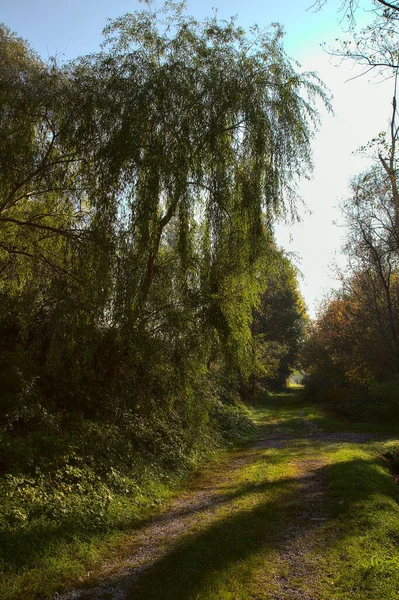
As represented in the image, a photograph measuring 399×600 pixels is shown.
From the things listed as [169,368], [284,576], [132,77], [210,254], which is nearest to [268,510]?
[284,576]

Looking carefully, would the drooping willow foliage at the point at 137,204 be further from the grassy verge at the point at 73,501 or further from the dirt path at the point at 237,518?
the dirt path at the point at 237,518

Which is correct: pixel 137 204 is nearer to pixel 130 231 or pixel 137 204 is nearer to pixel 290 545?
pixel 130 231

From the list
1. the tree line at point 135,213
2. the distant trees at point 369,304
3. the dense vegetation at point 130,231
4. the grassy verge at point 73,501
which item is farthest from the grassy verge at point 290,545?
the distant trees at point 369,304

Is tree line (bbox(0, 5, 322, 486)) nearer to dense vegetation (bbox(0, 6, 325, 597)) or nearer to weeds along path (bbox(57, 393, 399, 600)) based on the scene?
dense vegetation (bbox(0, 6, 325, 597))

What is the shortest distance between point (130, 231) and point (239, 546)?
17.4 ft

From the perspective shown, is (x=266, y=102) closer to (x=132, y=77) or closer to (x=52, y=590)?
(x=132, y=77)

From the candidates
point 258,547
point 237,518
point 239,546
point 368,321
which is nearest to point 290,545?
point 258,547

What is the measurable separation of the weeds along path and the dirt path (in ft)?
0.04

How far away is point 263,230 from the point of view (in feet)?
28.0

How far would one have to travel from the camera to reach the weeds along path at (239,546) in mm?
4289

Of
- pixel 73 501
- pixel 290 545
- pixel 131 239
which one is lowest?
pixel 290 545

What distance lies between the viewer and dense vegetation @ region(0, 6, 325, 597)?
731 cm

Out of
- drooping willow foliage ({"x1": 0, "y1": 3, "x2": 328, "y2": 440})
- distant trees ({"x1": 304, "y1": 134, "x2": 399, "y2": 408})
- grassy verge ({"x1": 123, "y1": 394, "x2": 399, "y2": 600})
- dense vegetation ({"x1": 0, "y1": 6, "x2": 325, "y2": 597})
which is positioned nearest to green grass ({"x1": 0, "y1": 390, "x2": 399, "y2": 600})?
grassy verge ({"x1": 123, "y1": 394, "x2": 399, "y2": 600})

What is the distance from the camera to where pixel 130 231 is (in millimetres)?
7582
